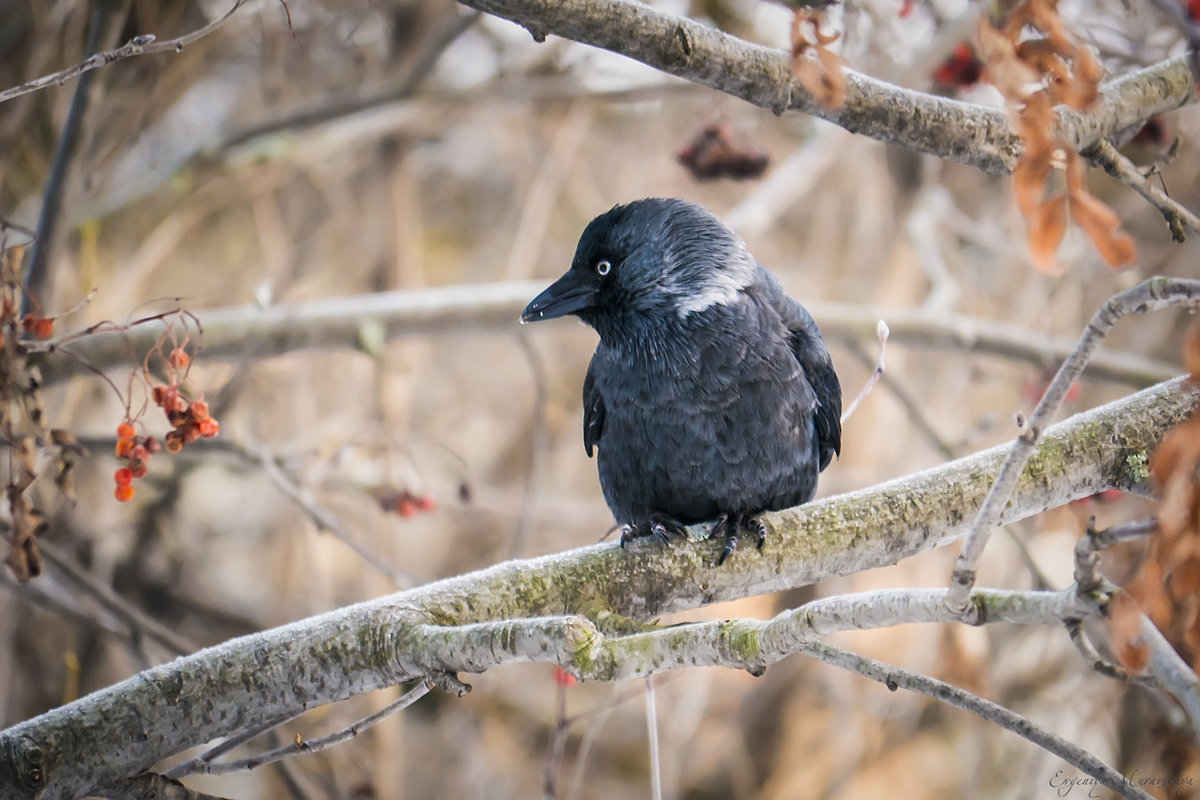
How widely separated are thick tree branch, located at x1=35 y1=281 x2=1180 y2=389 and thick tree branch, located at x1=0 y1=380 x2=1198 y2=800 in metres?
1.53

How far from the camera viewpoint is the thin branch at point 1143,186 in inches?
70.4

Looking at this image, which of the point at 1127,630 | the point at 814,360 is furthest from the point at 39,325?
the point at 814,360

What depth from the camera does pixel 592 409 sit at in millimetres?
3156

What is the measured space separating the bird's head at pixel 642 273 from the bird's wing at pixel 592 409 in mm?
238

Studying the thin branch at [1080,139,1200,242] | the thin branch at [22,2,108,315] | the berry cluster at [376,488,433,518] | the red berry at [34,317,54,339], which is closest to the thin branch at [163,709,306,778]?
the red berry at [34,317,54,339]

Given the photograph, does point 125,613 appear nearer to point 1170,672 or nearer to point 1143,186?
point 1170,672

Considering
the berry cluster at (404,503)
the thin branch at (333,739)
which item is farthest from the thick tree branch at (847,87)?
the berry cluster at (404,503)

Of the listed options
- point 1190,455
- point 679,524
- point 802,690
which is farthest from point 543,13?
point 802,690

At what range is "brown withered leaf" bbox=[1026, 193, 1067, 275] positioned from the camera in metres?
1.19

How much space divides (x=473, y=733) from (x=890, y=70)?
4.87 metres

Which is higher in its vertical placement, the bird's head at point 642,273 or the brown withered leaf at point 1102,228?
the bird's head at point 642,273

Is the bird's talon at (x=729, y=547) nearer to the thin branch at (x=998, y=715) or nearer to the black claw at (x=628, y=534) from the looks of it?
the black claw at (x=628, y=534)

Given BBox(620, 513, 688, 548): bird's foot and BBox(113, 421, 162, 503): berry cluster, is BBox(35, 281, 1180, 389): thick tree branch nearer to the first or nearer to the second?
BBox(620, 513, 688, 548): bird's foot

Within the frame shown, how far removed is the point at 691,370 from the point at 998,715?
1.48 m
